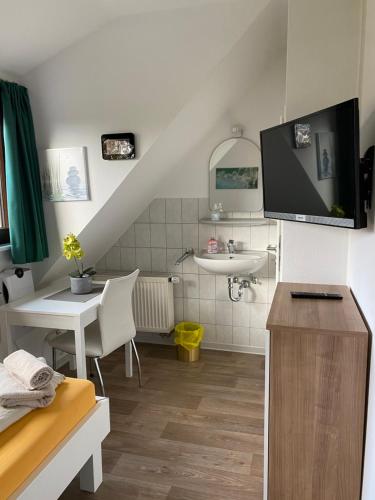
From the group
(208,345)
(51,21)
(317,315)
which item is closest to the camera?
(317,315)

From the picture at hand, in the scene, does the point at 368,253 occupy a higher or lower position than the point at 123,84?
lower

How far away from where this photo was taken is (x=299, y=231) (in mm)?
2139

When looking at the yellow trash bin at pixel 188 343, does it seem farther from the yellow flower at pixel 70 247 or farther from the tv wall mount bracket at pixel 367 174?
the tv wall mount bracket at pixel 367 174

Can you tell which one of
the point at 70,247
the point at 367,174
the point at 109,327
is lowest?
the point at 109,327

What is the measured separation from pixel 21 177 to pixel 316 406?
2.27 m

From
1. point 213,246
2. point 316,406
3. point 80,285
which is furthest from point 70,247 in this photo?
point 316,406

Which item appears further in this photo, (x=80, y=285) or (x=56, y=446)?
(x=80, y=285)

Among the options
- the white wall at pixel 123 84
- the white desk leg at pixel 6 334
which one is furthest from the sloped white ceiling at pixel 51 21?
the white desk leg at pixel 6 334

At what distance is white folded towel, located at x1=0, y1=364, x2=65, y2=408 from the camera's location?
1.51m

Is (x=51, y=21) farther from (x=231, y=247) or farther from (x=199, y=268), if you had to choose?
(x=199, y=268)

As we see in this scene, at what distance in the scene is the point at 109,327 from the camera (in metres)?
2.57

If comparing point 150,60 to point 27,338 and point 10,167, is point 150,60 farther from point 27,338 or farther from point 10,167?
point 27,338

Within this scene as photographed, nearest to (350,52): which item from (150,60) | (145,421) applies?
(150,60)

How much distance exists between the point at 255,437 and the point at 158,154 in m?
1.93
